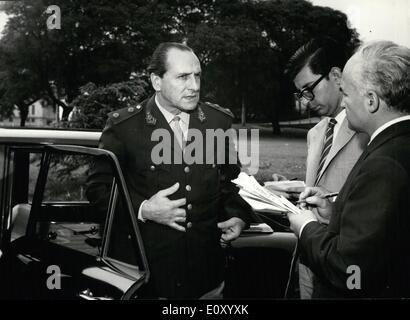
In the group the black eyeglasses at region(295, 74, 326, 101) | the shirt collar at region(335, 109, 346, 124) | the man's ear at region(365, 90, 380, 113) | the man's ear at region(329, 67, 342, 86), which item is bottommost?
the shirt collar at region(335, 109, 346, 124)

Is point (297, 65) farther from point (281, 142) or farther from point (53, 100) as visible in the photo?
point (53, 100)

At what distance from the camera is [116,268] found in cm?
171

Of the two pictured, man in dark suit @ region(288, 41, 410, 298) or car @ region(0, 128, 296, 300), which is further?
car @ region(0, 128, 296, 300)

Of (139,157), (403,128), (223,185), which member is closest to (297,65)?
(223,185)

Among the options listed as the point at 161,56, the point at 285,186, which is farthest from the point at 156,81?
the point at 285,186

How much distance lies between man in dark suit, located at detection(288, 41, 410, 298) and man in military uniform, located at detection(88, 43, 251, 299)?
0.72 m

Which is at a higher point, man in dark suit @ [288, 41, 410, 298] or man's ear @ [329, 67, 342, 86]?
man's ear @ [329, 67, 342, 86]

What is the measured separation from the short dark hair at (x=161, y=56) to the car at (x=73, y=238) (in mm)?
421

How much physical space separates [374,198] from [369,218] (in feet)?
0.17

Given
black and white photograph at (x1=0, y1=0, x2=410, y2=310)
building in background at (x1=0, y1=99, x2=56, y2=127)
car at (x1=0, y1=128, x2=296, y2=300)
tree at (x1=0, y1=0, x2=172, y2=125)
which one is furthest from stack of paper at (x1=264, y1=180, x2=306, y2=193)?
building in background at (x1=0, y1=99, x2=56, y2=127)

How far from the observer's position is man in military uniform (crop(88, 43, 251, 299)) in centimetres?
210

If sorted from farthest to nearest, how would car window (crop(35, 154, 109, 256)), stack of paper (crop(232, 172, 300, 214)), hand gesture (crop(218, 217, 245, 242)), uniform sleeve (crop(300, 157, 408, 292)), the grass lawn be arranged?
the grass lawn < hand gesture (crop(218, 217, 245, 242)) < car window (crop(35, 154, 109, 256)) < stack of paper (crop(232, 172, 300, 214)) < uniform sleeve (crop(300, 157, 408, 292))

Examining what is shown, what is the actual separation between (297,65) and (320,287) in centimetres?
100

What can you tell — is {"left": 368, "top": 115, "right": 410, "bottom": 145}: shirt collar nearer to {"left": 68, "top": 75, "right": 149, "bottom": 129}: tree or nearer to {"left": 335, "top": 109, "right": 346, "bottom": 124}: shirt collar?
{"left": 335, "top": 109, "right": 346, "bottom": 124}: shirt collar
